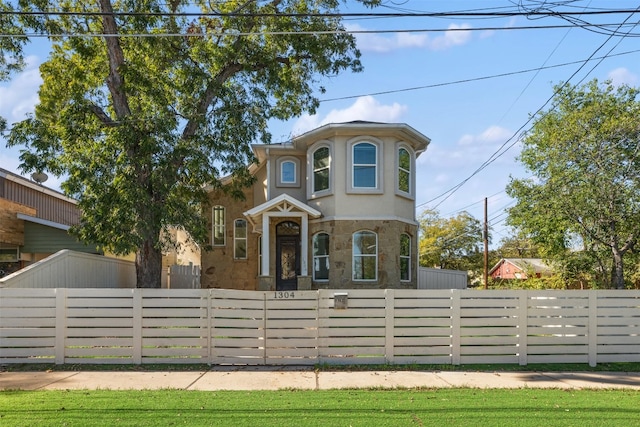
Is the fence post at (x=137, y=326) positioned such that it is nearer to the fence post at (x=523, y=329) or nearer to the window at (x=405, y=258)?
the fence post at (x=523, y=329)

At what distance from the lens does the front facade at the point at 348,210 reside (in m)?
16.7

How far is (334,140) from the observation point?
16891 mm

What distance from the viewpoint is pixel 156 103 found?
47.1 feet

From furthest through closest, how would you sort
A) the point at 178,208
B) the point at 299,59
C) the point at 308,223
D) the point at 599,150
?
the point at 308,223 → the point at 299,59 → the point at 599,150 → the point at 178,208

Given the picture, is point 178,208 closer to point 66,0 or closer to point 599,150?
point 66,0

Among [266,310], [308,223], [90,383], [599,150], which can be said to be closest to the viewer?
[90,383]

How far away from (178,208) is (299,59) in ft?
19.9

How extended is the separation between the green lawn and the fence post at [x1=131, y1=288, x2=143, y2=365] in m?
1.99

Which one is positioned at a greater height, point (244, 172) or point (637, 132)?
point (637, 132)

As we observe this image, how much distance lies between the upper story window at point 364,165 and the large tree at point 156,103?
2.11 meters

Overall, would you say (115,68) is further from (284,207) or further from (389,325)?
(389,325)

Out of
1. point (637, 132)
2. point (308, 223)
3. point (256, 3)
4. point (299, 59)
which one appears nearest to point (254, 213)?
point (308, 223)

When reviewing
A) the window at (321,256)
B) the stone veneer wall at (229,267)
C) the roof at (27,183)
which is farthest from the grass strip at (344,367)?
the roof at (27,183)

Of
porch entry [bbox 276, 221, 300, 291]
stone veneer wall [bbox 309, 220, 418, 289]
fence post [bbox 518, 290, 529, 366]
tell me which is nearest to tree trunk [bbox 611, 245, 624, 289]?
stone veneer wall [bbox 309, 220, 418, 289]
